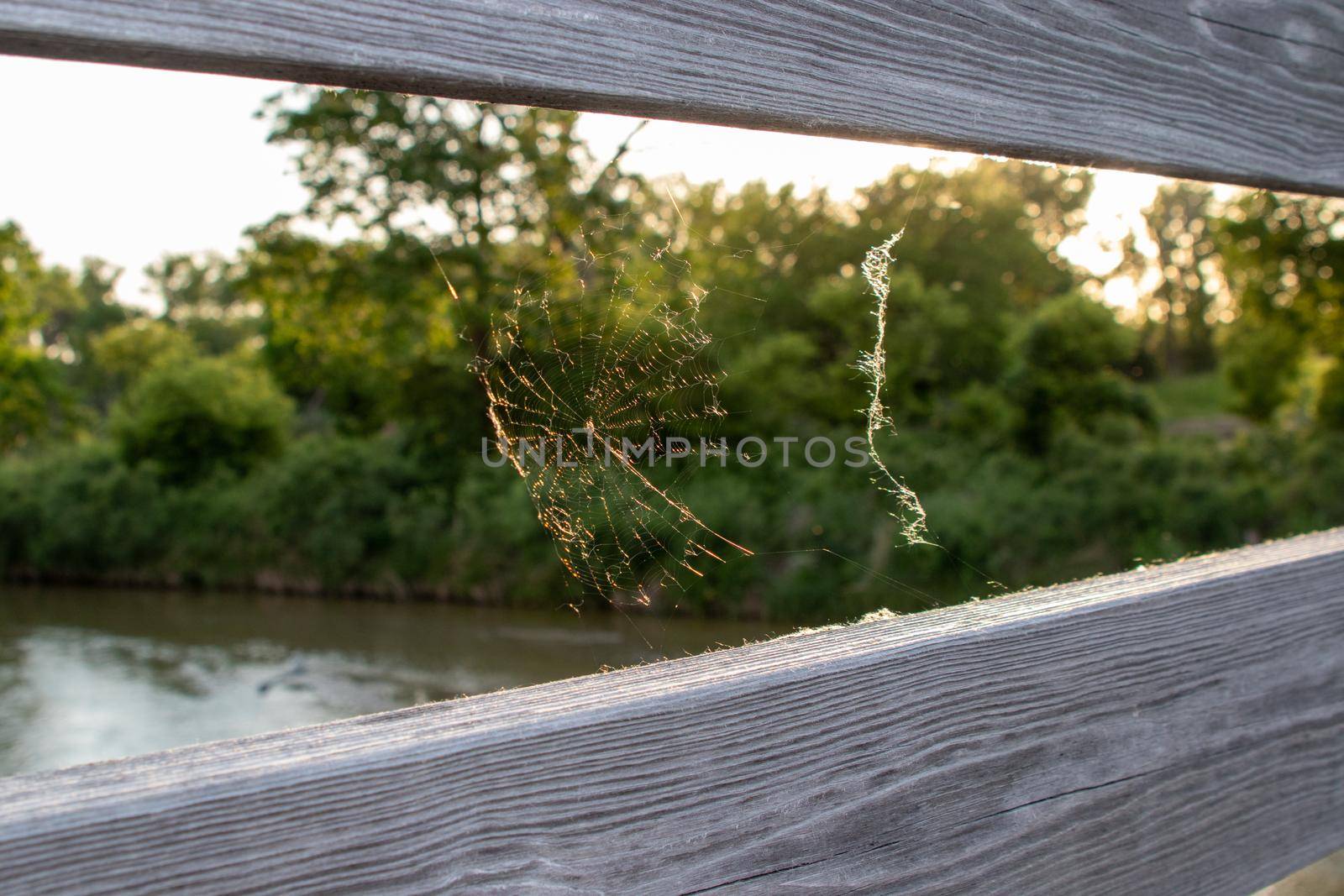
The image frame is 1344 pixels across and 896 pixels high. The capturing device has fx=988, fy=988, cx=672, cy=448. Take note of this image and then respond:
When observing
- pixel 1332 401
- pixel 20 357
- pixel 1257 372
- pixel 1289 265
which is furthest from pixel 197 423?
pixel 1257 372

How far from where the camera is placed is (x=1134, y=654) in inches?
38.1

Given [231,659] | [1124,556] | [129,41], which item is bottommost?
[231,659]

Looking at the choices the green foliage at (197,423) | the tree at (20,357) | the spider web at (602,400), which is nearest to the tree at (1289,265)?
the spider web at (602,400)

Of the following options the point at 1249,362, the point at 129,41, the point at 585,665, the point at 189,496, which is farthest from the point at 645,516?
the point at 1249,362

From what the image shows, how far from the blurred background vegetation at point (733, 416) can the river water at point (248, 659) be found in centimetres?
70

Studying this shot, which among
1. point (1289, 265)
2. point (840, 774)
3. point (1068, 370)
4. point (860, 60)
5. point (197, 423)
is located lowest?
point (197, 423)

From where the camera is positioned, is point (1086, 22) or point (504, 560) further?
point (504, 560)

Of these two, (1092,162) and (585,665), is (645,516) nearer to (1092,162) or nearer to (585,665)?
(1092,162)

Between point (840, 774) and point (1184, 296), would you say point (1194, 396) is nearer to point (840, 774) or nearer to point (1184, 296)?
point (1184, 296)

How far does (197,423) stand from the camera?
16.2 m

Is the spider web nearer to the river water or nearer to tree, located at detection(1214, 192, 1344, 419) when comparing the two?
the river water

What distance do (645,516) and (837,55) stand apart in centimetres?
375

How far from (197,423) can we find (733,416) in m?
10.4

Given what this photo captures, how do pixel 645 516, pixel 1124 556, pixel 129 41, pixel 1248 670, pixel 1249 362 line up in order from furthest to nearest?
pixel 1249 362 → pixel 1124 556 → pixel 645 516 → pixel 1248 670 → pixel 129 41
